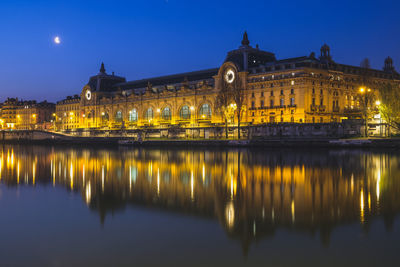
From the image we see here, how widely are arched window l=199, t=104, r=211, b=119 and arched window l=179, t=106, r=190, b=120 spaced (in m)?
5.37

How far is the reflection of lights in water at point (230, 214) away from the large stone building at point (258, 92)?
235 feet

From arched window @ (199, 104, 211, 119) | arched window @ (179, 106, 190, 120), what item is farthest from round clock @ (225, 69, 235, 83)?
arched window @ (179, 106, 190, 120)

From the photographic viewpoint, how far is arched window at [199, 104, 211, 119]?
4446 inches

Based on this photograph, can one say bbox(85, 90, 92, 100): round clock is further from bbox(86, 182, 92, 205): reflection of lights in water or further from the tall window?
bbox(86, 182, 92, 205): reflection of lights in water

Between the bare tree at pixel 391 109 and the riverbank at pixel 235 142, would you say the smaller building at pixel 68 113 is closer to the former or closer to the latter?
the riverbank at pixel 235 142

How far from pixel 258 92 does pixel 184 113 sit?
2818 centimetres

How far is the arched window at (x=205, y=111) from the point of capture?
113 m

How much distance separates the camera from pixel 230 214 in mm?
11711

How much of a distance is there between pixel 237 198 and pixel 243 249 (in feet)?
18.9

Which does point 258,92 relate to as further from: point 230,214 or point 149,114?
point 230,214

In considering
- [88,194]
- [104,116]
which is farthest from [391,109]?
[104,116]

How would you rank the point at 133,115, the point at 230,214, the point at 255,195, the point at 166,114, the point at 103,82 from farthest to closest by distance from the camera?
1. the point at 103,82
2. the point at 133,115
3. the point at 166,114
4. the point at 255,195
5. the point at 230,214

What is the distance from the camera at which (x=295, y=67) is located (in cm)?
9306

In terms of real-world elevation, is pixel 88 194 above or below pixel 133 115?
below
